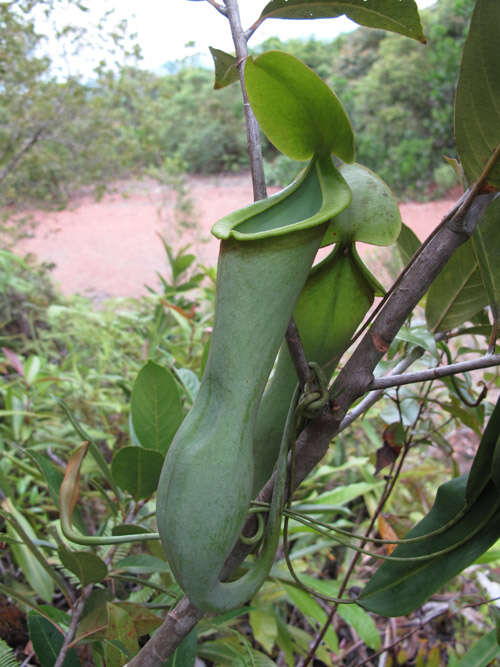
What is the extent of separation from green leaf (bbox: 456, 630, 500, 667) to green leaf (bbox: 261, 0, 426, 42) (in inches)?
25.4

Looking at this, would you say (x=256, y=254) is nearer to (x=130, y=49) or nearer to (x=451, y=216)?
(x=451, y=216)

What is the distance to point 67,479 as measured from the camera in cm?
38

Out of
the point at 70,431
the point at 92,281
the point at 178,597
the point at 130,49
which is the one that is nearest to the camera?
the point at 178,597

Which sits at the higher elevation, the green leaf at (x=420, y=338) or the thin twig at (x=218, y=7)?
the thin twig at (x=218, y=7)

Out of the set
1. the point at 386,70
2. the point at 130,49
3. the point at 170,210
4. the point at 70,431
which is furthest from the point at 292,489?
the point at 386,70

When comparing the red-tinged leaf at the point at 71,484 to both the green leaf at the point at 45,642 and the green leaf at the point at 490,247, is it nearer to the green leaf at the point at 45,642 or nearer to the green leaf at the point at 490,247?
the green leaf at the point at 45,642

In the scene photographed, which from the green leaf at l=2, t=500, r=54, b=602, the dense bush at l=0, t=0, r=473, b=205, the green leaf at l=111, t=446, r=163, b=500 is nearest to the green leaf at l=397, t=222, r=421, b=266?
the green leaf at l=111, t=446, r=163, b=500

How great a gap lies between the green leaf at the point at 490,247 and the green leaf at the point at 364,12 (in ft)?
0.42

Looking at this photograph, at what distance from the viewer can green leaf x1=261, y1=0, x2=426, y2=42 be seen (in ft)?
1.16

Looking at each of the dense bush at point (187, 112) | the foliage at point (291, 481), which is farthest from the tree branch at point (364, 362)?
the dense bush at point (187, 112)

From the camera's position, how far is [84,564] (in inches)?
18.1

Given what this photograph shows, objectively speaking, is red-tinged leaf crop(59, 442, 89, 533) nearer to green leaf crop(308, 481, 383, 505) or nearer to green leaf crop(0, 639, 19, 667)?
green leaf crop(0, 639, 19, 667)

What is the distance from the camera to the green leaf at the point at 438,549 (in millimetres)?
339

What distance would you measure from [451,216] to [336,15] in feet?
0.61
